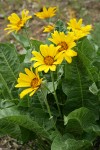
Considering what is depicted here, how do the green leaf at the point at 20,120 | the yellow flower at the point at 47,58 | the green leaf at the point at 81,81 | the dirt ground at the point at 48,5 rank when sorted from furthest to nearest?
1. the dirt ground at the point at 48,5
2. the green leaf at the point at 81,81
3. the green leaf at the point at 20,120
4. the yellow flower at the point at 47,58

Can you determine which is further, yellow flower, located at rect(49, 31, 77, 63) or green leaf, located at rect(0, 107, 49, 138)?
green leaf, located at rect(0, 107, 49, 138)

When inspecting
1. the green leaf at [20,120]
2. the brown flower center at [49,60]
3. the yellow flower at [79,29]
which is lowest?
the green leaf at [20,120]

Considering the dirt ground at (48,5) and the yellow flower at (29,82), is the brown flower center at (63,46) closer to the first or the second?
the yellow flower at (29,82)

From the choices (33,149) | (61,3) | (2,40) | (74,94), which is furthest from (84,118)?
(61,3)

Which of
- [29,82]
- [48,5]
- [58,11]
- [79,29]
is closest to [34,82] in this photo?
[29,82]

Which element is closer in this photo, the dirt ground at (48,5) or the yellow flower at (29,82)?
the yellow flower at (29,82)

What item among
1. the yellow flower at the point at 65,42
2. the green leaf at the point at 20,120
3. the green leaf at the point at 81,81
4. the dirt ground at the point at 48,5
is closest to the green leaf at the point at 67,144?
the green leaf at the point at 20,120

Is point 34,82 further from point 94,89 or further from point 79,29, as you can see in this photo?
point 79,29

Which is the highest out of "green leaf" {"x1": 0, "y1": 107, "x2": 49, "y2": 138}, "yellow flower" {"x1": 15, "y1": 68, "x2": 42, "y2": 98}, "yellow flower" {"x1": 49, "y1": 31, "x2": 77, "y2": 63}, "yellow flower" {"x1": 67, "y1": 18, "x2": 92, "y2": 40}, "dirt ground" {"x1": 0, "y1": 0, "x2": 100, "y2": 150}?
"yellow flower" {"x1": 49, "y1": 31, "x2": 77, "y2": 63}

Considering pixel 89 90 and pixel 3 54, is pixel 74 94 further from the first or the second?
pixel 3 54

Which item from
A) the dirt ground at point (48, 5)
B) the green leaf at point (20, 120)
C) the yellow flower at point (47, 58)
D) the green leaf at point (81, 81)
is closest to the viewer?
the yellow flower at point (47, 58)

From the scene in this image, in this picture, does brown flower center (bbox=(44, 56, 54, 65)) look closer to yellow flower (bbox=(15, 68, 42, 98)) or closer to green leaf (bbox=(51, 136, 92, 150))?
yellow flower (bbox=(15, 68, 42, 98))

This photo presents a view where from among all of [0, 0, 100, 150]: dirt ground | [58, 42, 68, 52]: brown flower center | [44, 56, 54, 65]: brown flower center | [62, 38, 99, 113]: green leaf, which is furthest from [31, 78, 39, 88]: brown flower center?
[0, 0, 100, 150]: dirt ground
